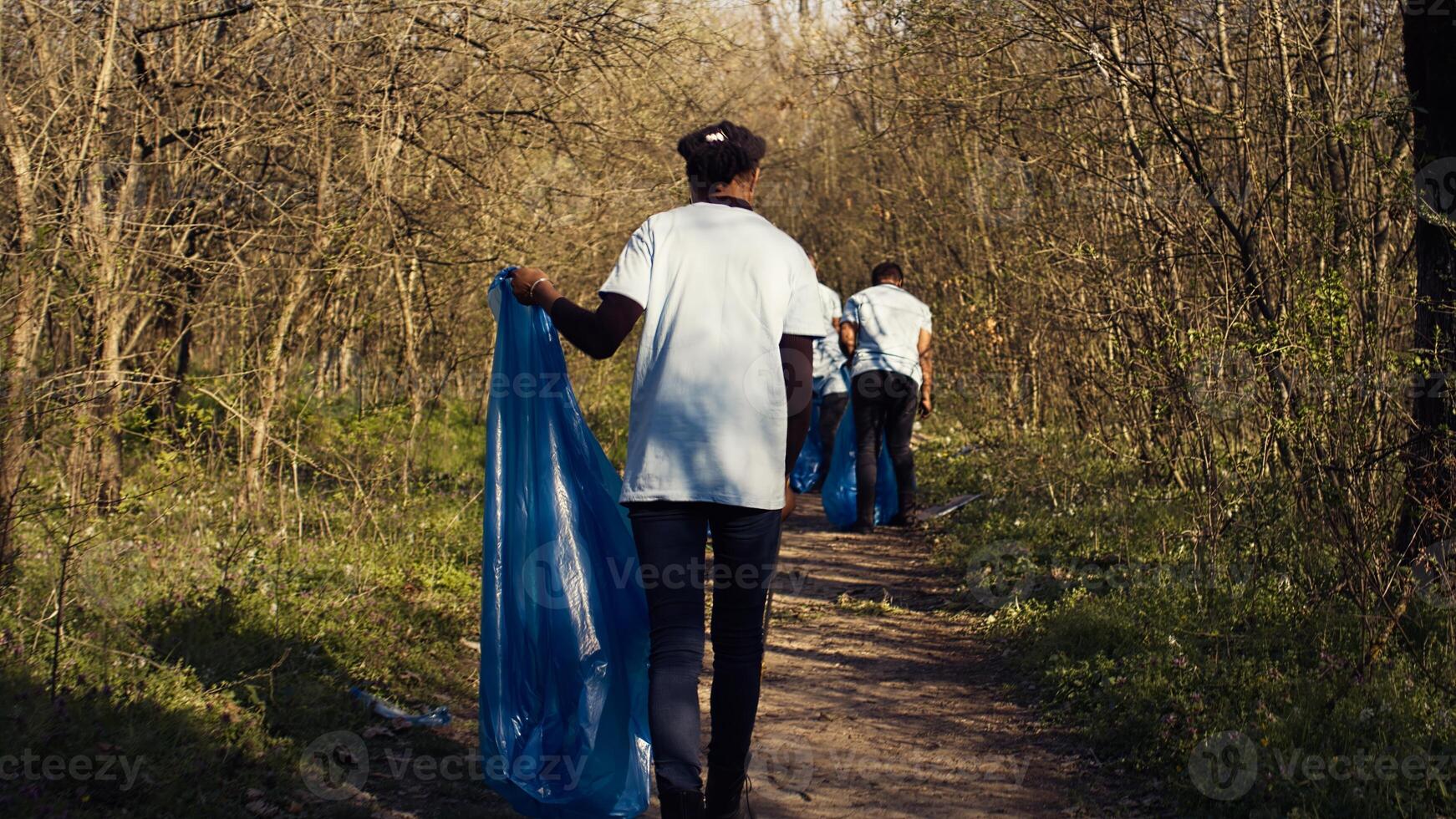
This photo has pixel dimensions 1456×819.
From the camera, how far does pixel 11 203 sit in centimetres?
567

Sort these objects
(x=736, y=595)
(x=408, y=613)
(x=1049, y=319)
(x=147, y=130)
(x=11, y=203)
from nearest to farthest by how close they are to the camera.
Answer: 1. (x=736, y=595)
2. (x=11, y=203)
3. (x=408, y=613)
4. (x=147, y=130)
5. (x=1049, y=319)

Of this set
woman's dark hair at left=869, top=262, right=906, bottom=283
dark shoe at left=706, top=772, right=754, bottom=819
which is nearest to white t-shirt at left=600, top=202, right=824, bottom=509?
dark shoe at left=706, top=772, right=754, bottom=819

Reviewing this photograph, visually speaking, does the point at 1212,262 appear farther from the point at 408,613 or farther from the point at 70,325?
the point at 70,325

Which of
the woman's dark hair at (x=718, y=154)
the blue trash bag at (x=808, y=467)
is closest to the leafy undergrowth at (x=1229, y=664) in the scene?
the woman's dark hair at (x=718, y=154)

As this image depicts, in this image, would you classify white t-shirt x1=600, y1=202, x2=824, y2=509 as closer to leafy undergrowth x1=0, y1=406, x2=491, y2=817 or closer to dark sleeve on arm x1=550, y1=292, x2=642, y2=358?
dark sleeve on arm x1=550, y1=292, x2=642, y2=358

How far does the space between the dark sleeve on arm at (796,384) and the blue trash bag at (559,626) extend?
725 millimetres

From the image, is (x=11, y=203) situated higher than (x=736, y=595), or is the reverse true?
(x=11, y=203)

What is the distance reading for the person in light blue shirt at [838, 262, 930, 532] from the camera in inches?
389

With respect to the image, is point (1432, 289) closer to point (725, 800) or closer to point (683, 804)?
point (725, 800)

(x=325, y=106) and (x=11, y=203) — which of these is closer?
(x=11, y=203)

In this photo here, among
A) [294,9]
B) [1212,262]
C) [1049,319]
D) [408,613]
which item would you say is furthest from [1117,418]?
[294,9]

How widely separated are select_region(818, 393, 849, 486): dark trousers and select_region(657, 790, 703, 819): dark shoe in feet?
24.2

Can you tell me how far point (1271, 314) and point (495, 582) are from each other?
164 inches

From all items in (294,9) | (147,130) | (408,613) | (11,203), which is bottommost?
(408,613)
